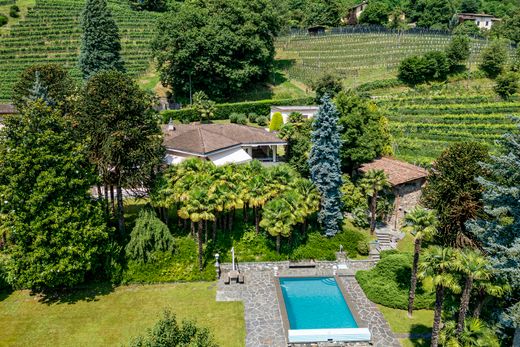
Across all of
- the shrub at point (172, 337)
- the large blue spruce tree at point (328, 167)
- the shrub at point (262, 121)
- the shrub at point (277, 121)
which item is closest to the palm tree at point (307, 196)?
the large blue spruce tree at point (328, 167)

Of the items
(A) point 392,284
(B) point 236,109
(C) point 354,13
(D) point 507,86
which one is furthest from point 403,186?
(C) point 354,13

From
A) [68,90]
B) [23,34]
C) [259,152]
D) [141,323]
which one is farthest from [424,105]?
[23,34]

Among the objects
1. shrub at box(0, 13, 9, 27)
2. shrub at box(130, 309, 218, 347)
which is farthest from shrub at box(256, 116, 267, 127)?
shrub at box(0, 13, 9, 27)

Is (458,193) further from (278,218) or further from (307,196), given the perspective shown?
(278,218)

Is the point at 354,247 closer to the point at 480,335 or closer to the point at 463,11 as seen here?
the point at 480,335

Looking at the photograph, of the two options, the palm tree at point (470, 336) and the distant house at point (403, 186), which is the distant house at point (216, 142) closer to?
the distant house at point (403, 186)
